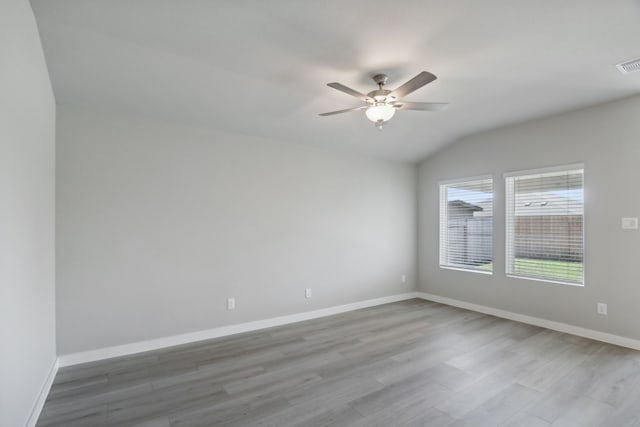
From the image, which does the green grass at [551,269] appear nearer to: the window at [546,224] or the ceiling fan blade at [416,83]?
the window at [546,224]

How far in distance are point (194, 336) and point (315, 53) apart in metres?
3.23

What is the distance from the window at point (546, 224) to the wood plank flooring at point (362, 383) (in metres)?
0.86

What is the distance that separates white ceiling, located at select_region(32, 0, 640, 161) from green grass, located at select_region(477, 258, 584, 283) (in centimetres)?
194

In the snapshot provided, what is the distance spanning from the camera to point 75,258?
300cm

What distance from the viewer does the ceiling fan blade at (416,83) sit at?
88.6 inches

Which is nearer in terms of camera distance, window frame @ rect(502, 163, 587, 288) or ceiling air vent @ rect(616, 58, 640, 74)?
ceiling air vent @ rect(616, 58, 640, 74)

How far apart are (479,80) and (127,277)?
4.08 m

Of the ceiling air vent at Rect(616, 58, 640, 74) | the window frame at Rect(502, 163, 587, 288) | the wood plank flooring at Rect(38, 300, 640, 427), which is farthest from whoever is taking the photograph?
the window frame at Rect(502, 163, 587, 288)

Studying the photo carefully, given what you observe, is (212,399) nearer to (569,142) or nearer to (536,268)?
(536,268)

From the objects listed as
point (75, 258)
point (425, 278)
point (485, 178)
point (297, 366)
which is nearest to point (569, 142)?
point (485, 178)

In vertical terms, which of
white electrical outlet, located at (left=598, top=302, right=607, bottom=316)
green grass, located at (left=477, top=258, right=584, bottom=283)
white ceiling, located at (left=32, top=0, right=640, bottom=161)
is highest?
white ceiling, located at (left=32, top=0, right=640, bottom=161)

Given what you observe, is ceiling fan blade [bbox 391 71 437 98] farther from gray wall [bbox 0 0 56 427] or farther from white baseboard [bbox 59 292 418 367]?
white baseboard [bbox 59 292 418 367]

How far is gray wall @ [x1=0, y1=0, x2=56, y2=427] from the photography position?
1.55 metres

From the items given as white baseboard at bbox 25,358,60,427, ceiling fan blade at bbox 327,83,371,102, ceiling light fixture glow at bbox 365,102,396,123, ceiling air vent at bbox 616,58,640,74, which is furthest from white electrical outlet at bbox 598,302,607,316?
white baseboard at bbox 25,358,60,427
